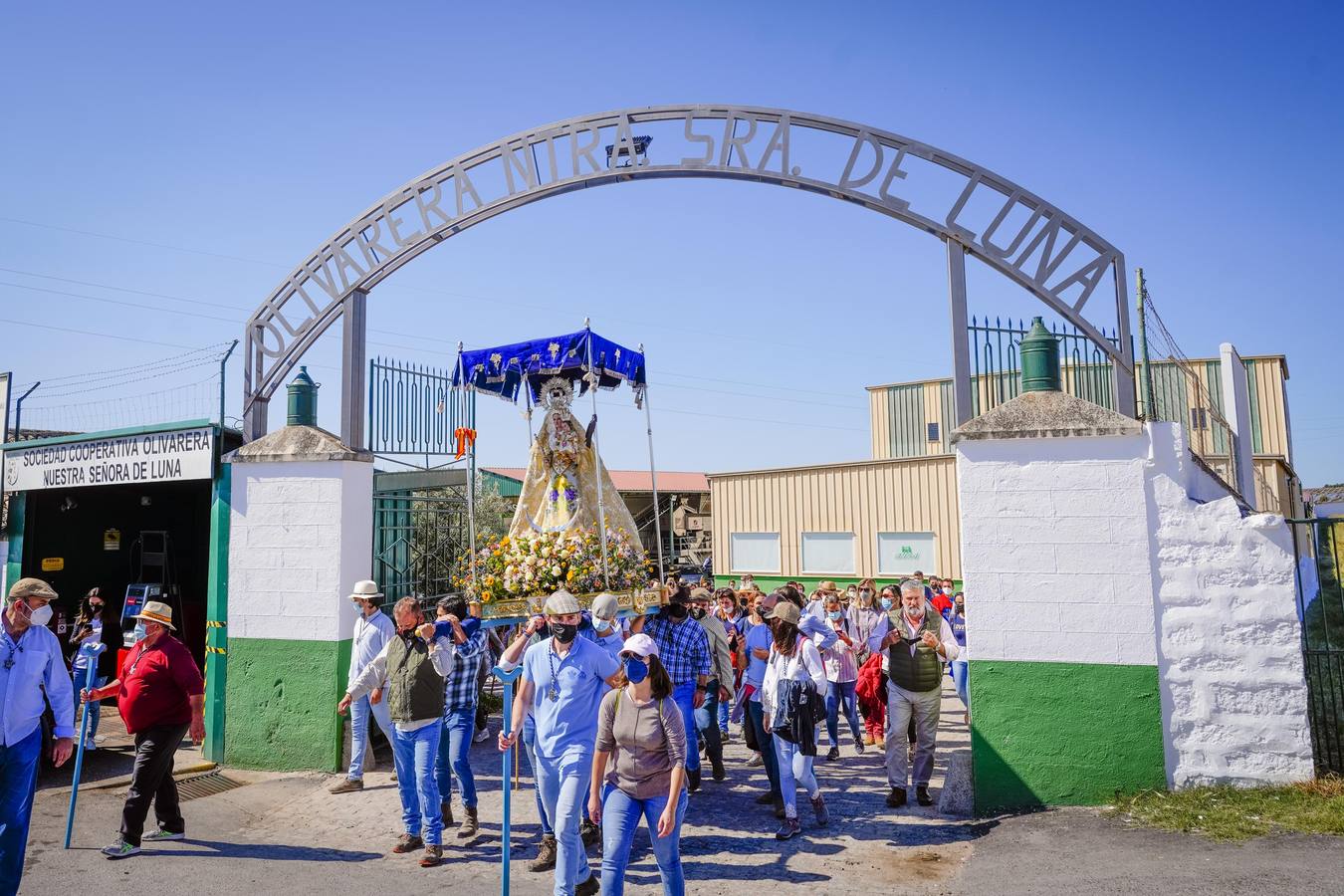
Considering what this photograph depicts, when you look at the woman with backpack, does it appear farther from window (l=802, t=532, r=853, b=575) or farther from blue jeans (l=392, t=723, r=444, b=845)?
window (l=802, t=532, r=853, b=575)

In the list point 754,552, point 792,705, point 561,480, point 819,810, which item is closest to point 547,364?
point 561,480

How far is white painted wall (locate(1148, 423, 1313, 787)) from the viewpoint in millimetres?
6270

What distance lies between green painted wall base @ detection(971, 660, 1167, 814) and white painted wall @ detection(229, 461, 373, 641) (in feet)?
18.7

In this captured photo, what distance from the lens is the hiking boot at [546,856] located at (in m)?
5.76

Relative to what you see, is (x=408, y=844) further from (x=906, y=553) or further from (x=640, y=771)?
(x=906, y=553)

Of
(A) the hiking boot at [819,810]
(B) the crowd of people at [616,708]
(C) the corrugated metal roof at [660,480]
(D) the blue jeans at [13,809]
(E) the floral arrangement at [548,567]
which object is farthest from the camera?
(C) the corrugated metal roof at [660,480]

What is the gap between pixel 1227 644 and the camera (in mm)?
6395

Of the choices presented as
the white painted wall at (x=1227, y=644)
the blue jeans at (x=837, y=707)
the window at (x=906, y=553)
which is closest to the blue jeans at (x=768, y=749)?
the blue jeans at (x=837, y=707)

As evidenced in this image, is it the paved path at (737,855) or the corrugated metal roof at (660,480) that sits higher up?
the corrugated metal roof at (660,480)

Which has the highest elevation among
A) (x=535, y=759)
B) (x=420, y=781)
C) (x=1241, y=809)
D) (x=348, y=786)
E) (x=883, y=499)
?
(x=883, y=499)

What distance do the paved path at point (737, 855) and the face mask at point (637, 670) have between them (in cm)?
171

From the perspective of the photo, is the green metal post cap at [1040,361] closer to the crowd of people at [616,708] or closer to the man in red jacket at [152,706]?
the crowd of people at [616,708]

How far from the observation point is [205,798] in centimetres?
756

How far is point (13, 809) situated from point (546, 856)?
10.3ft
